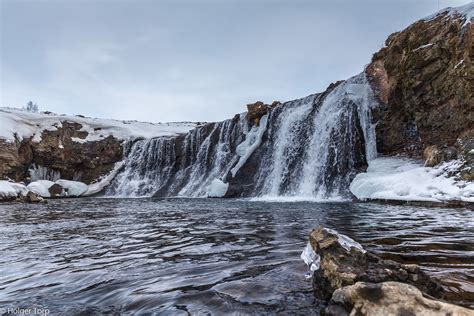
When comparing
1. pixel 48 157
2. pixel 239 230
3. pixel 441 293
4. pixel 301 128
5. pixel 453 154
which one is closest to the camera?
pixel 441 293

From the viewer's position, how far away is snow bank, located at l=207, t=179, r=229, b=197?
82.2 feet

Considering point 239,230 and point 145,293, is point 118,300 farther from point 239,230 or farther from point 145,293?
point 239,230

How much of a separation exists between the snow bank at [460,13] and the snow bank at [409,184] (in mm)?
7064

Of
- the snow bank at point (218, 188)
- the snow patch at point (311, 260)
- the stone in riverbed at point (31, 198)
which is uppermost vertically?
the snow bank at point (218, 188)

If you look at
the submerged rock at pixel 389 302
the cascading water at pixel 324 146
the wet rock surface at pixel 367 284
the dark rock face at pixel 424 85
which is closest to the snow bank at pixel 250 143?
the cascading water at pixel 324 146

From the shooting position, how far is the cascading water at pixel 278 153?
2050 centimetres

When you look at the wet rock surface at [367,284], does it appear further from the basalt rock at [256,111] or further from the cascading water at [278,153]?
the basalt rock at [256,111]

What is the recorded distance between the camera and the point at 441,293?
3.02m

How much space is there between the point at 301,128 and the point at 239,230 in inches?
652

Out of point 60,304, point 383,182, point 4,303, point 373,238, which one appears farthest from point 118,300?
point 383,182

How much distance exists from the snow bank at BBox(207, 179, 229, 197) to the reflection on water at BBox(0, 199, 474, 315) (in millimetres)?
16800

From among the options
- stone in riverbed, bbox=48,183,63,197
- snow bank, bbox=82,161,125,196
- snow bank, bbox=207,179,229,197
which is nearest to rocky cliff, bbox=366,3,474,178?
snow bank, bbox=207,179,229,197

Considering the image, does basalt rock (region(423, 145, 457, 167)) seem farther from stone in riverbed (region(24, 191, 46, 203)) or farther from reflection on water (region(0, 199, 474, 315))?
stone in riverbed (region(24, 191, 46, 203))

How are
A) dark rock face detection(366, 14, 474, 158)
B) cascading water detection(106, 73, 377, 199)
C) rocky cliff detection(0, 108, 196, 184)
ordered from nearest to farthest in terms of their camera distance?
1. dark rock face detection(366, 14, 474, 158)
2. cascading water detection(106, 73, 377, 199)
3. rocky cliff detection(0, 108, 196, 184)
